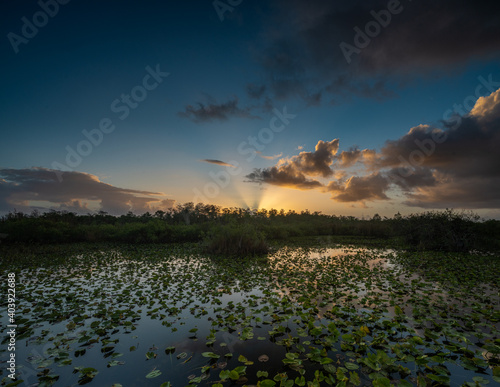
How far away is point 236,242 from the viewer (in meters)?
16.3

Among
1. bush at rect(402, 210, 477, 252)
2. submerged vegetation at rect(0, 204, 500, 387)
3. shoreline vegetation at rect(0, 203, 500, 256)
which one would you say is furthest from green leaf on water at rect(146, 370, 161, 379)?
bush at rect(402, 210, 477, 252)

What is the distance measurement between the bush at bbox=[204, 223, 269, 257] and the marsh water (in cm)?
658

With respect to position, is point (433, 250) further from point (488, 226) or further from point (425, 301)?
point (425, 301)

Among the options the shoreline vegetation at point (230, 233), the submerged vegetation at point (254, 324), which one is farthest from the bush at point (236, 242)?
the submerged vegetation at point (254, 324)

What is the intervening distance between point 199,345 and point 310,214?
64.2 meters

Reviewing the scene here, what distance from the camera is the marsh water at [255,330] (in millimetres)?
3447

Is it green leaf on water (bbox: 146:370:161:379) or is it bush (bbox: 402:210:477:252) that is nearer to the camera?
green leaf on water (bbox: 146:370:161:379)

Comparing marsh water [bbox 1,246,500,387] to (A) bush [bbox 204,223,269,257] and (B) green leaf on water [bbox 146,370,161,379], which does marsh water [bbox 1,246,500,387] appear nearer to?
(B) green leaf on water [bbox 146,370,161,379]

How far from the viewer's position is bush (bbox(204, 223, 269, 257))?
16094mm

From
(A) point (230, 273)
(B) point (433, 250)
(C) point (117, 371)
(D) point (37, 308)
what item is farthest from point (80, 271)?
(B) point (433, 250)

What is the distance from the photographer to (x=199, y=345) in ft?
14.3

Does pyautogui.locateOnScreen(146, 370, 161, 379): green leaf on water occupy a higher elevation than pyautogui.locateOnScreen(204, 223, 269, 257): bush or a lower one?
lower

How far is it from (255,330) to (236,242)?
448 inches

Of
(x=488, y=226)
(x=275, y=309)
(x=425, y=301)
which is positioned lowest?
(x=275, y=309)
